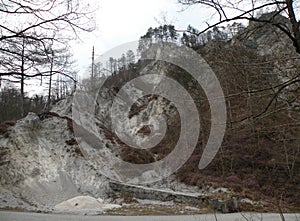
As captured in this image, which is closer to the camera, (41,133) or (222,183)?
(222,183)

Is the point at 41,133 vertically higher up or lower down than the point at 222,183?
higher up

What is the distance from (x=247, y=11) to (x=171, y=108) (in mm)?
30914

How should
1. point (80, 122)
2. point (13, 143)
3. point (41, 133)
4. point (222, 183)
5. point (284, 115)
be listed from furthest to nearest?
1. point (80, 122)
2. point (41, 133)
3. point (13, 143)
4. point (222, 183)
5. point (284, 115)

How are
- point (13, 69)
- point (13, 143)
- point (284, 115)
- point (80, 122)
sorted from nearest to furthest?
point (13, 69)
point (284, 115)
point (13, 143)
point (80, 122)

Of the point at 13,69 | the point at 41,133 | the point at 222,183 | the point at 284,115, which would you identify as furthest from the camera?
the point at 41,133

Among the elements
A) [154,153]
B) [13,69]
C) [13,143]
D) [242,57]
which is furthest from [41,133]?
[242,57]

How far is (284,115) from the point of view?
16.3 feet

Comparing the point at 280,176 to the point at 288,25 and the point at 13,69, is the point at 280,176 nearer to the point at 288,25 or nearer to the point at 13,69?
the point at 288,25

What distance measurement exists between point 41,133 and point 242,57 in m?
21.7

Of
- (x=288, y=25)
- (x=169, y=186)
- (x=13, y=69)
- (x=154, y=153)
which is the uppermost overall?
(x=288, y=25)

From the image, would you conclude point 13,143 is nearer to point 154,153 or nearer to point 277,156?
point 154,153

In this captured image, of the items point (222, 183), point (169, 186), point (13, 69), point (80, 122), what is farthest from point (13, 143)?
point (13, 69)

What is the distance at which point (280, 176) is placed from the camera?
19.1 metres

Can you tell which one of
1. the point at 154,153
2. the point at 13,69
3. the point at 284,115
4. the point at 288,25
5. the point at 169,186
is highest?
the point at 288,25
